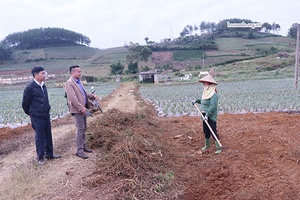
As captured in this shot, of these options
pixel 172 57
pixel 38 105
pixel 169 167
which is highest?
pixel 172 57

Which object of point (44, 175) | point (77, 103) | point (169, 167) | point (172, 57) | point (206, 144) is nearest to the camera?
point (44, 175)

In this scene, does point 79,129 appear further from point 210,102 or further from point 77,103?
point 210,102

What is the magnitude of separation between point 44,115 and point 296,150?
4772 millimetres

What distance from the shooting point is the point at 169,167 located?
4.82 meters

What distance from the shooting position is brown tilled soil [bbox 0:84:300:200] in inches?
151

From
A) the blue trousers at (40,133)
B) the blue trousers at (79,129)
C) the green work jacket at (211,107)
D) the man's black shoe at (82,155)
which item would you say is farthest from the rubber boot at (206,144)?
the blue trousers at (40,133)

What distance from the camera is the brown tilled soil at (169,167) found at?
3.84 meters

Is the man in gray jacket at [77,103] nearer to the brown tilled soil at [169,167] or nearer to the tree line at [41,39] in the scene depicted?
the brown tilled soil at [169,167]

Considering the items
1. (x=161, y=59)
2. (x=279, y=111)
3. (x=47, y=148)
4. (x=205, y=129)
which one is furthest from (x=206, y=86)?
(x=161, y=59)

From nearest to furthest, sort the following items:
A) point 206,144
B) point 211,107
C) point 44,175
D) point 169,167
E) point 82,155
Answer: point 44,175 < point 169,167 < point 82,155 < point 211,107 < point 206,144

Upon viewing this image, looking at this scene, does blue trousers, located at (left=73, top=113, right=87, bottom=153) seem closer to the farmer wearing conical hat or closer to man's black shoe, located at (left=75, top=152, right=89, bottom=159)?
man's black shoe, located at (left=75, top=152, right=89, bottom=159)

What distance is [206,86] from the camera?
5.50 meters

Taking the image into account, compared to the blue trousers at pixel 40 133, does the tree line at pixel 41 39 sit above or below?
above

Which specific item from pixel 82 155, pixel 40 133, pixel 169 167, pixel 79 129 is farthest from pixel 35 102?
pixel 169 167
